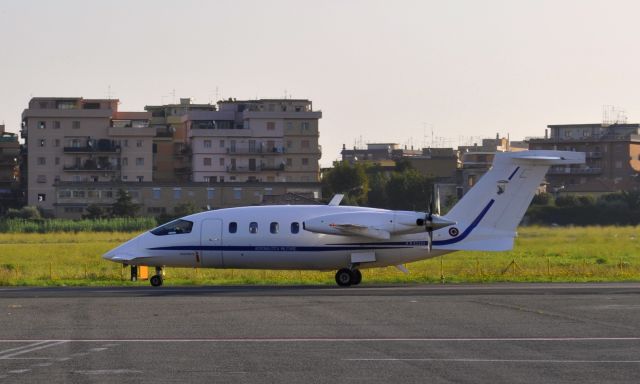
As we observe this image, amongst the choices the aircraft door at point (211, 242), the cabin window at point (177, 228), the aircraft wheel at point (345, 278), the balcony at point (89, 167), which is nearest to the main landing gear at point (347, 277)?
the aircraft wheel at point (345, 278)

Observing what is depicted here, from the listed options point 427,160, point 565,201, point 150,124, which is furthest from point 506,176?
point 427,160

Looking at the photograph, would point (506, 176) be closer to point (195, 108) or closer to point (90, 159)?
point (90, 159)

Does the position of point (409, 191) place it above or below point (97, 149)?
below

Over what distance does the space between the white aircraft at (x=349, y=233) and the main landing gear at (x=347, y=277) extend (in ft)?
0.11

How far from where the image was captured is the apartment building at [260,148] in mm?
136875

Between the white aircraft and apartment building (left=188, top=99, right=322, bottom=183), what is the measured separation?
95.1 meters

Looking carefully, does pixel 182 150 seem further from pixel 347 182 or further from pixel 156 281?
pixel 156 281

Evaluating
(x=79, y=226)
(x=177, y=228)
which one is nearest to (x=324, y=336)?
(x=177, y=228)

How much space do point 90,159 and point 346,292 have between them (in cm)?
10020

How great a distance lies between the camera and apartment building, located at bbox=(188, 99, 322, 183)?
449ft

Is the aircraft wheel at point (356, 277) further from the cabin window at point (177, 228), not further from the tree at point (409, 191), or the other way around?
the tree at point (409, 191)

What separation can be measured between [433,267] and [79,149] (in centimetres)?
8694

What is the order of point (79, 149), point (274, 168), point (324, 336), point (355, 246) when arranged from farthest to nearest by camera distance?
point (274, 168)
point (79, 149)
point (355, 246)
point (324, 336)

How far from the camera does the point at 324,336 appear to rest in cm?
2444
